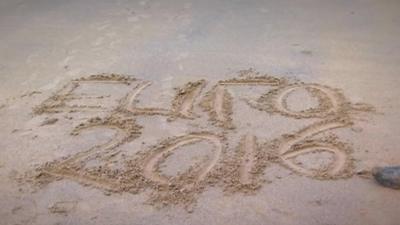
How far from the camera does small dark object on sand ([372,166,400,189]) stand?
179 cm

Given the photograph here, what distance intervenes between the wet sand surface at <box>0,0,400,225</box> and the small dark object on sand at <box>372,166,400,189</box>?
0.12 feet

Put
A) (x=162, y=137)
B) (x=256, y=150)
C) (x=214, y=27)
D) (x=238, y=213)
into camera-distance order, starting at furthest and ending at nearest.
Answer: (x=214, y=27)
(x=162, y=137)
(x=256, y=150)
(x=238, y=213)

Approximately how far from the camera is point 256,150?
6.81 ft

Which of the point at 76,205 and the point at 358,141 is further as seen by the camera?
the point at 358,141

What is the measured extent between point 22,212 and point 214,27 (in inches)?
79.0

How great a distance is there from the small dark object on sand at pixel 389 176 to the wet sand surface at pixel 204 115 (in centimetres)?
4

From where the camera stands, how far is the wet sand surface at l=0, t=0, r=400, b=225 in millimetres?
1808

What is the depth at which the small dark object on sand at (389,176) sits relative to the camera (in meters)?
1.79

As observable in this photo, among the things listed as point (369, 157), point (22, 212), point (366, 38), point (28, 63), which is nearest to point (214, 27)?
point (366, 38)

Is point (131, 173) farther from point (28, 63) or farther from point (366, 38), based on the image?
point (366, 38)

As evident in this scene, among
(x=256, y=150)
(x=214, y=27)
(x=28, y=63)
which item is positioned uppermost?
(x=214, y=27)

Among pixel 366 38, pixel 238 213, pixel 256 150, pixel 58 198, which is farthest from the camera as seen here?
pixel 366 38

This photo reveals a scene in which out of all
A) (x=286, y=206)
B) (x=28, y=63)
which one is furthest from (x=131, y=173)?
(x=28, y=63)

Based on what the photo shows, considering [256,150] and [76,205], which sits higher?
[256,150]
